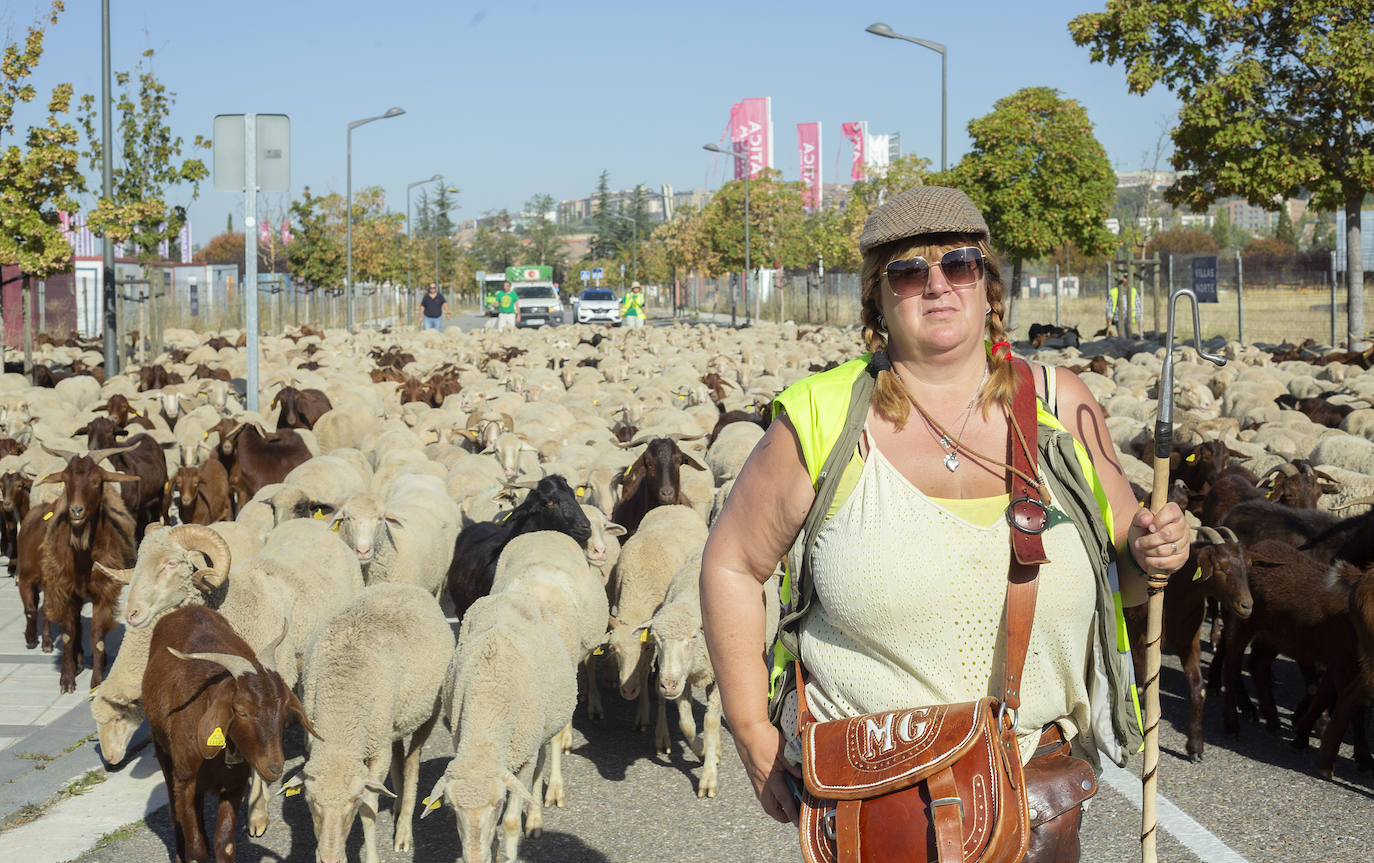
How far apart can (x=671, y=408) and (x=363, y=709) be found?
1136cm

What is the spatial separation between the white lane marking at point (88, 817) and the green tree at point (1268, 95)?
24406 mm

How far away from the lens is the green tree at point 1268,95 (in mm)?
25266

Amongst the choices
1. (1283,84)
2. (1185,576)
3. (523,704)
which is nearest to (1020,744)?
(523,704)

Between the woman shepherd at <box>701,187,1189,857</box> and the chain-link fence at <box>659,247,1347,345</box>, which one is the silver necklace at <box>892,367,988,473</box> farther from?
the chain-link fence at <box>659,247,1347,345</box>

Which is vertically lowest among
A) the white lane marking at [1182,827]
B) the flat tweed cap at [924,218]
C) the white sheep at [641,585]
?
the white lane marking at [1182,827]

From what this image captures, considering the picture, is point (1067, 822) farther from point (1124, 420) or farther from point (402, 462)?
point (1124, 420)

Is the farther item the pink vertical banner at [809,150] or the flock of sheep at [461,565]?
the pink vertical banner at [809,150]

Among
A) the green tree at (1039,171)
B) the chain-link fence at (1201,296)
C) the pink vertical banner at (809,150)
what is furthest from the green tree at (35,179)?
the pink vertical banner at (809,150)

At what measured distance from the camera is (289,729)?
749cm

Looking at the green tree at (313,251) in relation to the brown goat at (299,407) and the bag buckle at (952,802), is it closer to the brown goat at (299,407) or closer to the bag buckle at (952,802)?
the brown goat at (299,407)

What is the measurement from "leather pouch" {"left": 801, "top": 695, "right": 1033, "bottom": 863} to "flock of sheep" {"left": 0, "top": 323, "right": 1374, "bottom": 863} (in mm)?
2947

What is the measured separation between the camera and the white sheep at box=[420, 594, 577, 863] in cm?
524

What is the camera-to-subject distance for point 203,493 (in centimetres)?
1225

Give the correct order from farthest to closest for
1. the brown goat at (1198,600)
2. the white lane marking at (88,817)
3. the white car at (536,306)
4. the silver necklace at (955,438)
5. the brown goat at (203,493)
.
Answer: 1. the white car at (536,306)
2. the brown goat at (203,493)
3. the brown goat at (1198,600)
4. the white lane marking at (88,817)
5. the silver necklace at (955,438)
